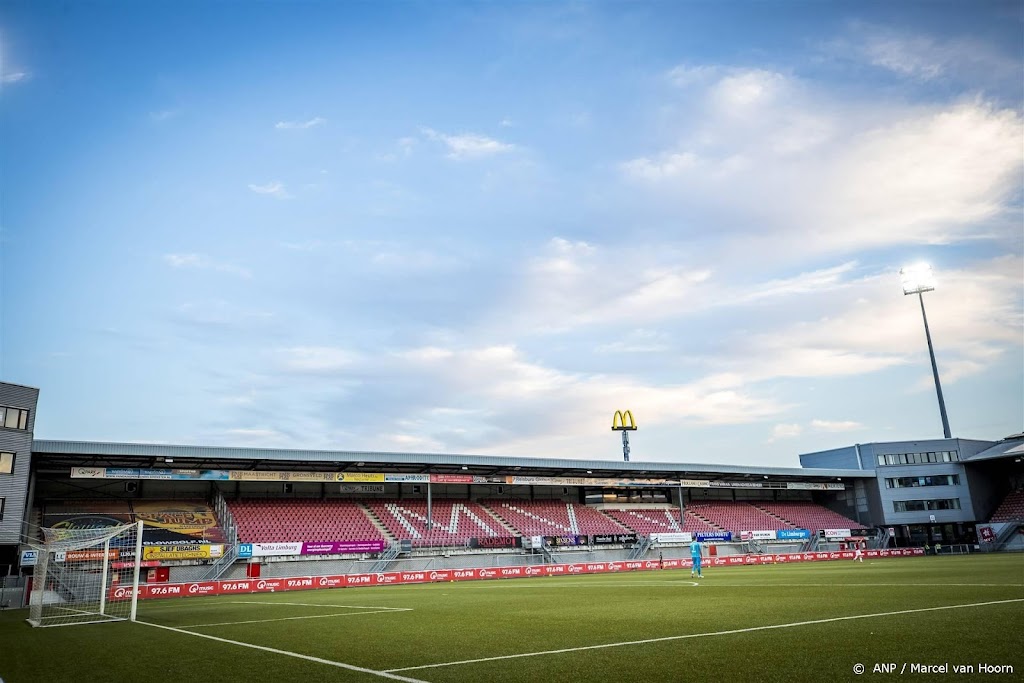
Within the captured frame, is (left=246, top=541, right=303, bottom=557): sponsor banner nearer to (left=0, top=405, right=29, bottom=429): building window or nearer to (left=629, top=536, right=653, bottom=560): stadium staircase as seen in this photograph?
(left=0, top=405, right=29, bottom=429): building window

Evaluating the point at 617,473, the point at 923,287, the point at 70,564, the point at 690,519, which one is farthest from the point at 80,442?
the point at 923,287

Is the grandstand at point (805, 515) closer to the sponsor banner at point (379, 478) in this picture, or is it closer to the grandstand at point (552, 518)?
the sponsor banner at point (379, 478)

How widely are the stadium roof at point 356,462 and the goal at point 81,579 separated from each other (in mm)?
9753

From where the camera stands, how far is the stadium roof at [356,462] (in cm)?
4053

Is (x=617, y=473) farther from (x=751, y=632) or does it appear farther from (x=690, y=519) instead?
(x=751, y=632)

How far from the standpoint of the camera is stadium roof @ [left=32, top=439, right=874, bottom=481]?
40.5 meters

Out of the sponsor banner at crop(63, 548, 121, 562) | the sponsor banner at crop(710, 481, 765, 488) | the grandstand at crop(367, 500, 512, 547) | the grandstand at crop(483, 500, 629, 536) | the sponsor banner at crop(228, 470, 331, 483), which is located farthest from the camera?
the sponsor banner at crop(710, 481, 765, 488)

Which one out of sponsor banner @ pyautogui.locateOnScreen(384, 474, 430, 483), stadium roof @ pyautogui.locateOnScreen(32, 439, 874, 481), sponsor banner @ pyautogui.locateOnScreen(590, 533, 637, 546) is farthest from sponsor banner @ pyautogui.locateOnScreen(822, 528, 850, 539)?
sponsor banner @ pyautogui.locateOnScreen(384, 474, 430, 483)

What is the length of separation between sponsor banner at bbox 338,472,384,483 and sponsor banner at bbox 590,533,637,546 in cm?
1667

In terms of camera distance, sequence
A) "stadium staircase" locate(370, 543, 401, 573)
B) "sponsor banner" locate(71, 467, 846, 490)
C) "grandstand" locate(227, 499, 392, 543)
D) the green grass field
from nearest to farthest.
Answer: the green grass field → "sponsor banner" locate(71, 467, 846, 490) → "stadium staircase" locate(370, 543, 401, 573) → "grandstand" locate(227, 499, 392, 543)

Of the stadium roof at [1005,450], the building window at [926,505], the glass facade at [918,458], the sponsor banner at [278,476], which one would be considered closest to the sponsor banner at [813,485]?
the glass facade at [918,458]

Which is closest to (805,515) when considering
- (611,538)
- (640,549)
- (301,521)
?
(640,549)

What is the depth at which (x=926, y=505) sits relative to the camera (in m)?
65.7

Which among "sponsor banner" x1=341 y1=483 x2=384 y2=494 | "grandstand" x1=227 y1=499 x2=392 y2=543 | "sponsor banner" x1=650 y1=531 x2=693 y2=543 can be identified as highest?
"sponsor banner" x1=341 y1=483 x2=384 y2=494
